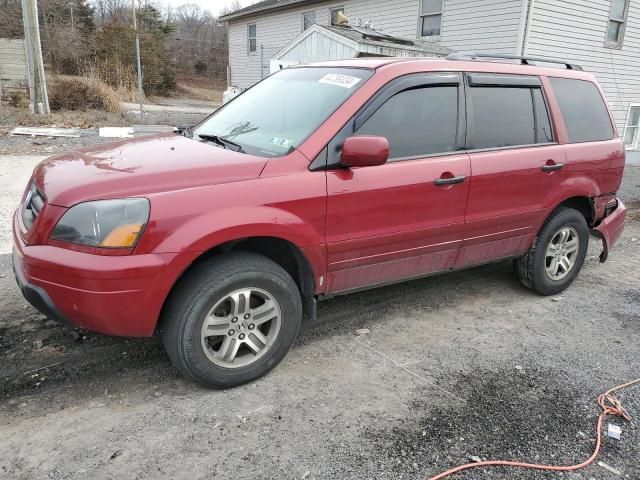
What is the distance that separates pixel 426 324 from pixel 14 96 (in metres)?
13.8

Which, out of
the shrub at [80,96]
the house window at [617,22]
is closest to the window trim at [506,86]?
the house window at [617,22]

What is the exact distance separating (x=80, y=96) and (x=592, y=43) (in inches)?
522

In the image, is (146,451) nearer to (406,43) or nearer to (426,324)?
(426,324)

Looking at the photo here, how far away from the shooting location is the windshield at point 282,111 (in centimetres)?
334

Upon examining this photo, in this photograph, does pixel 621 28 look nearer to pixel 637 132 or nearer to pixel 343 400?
pixel 637 132

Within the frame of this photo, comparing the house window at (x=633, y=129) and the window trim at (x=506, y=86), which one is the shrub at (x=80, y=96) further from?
the house window at (x=633, y=129)

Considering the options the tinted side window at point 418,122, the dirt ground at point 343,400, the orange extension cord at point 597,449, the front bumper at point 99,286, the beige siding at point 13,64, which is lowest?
the orange extension cord at point 597,449

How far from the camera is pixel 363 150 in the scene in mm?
3076

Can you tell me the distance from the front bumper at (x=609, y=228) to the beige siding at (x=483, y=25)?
7810 mm

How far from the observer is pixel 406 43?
1214 centimetres

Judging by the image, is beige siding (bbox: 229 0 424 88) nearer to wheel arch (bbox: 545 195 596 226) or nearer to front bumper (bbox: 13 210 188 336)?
wheel arch (bbox: 545 195 596 226)

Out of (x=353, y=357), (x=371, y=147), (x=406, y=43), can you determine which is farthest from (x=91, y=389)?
(x=406, y=43)

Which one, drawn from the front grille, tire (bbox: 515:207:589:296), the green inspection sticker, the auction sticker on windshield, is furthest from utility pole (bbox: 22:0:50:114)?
tire (bbox: 515:207:589:296)

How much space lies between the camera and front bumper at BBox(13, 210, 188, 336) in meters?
2.62
